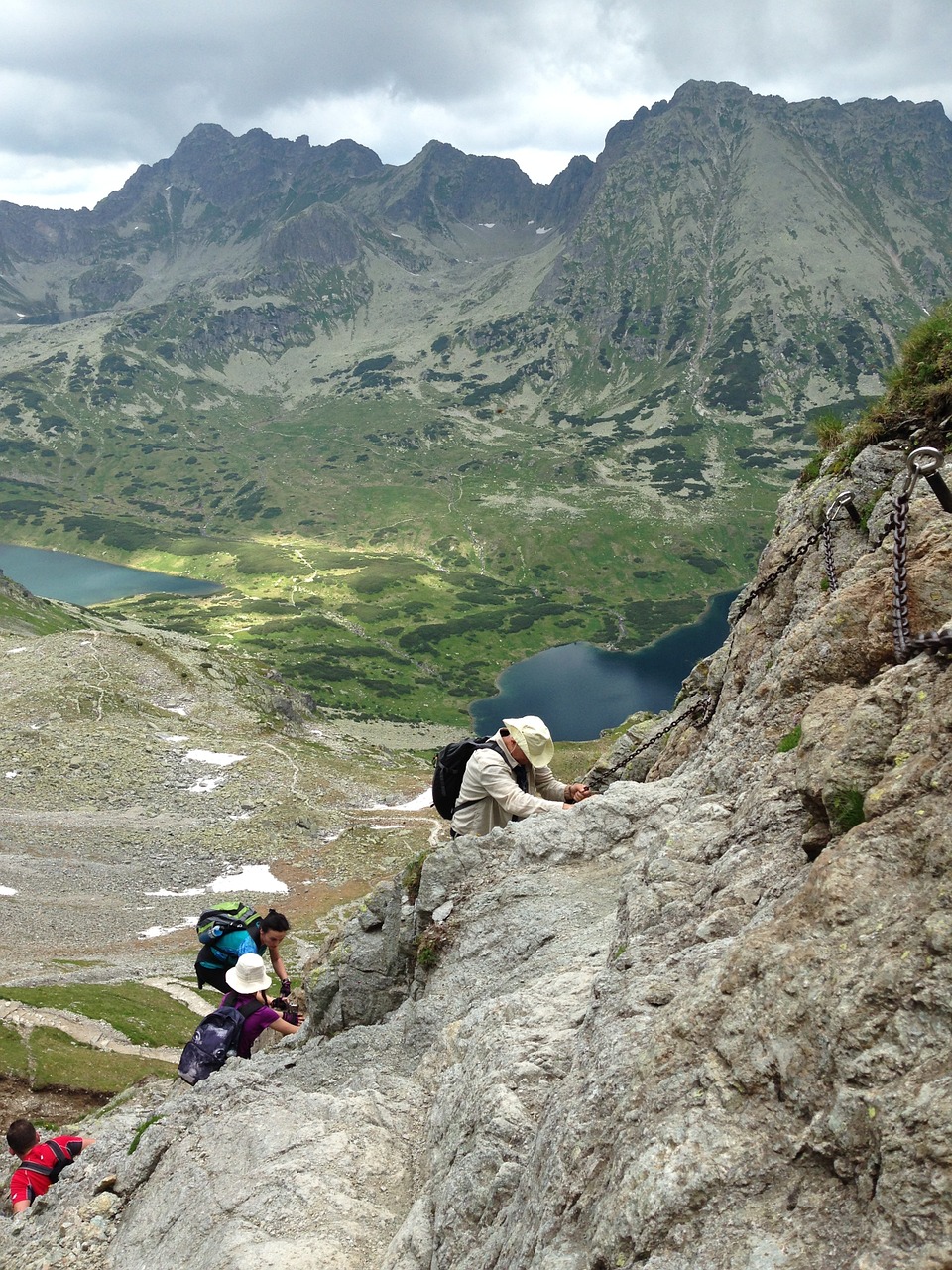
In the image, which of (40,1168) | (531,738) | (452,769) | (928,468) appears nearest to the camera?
(928,468)

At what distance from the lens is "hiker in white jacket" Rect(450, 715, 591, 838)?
14266 millimetres

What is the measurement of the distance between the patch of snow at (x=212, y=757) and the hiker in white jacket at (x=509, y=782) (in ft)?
202

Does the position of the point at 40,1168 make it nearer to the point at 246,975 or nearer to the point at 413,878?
the point at 246,975

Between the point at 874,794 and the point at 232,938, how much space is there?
14.4 metres

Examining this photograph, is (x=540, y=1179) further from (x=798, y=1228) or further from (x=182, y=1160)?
(x=182, y=1160)

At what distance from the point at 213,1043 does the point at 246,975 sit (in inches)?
59.8

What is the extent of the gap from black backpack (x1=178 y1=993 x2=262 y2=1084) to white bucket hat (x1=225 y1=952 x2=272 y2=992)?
0.67m

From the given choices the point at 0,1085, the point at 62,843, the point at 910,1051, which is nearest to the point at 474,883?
the point at 910,1051

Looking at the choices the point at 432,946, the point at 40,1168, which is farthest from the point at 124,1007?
the point at 432,946

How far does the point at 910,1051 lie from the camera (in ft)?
16.8

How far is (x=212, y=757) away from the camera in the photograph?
7300 cm

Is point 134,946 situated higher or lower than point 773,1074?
lower

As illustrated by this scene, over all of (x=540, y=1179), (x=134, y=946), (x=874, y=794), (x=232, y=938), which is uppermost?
(x=874, y=794)

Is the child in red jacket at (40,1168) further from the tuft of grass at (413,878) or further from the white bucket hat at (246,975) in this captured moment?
the tuft of grass at (413,878)
